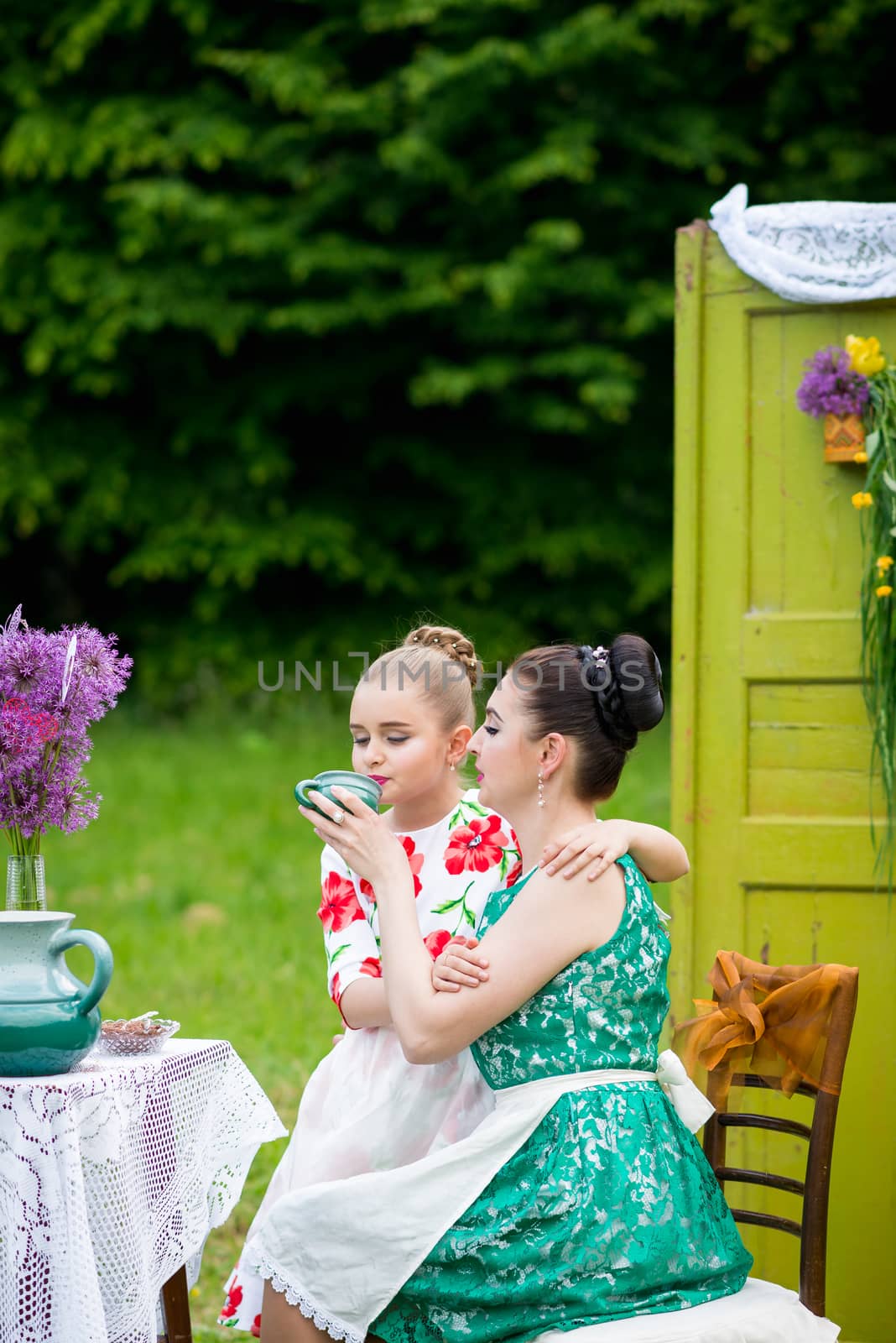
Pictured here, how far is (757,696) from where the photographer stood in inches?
128

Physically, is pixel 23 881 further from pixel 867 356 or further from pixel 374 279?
pixel 374 279

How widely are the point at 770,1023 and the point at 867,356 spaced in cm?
139

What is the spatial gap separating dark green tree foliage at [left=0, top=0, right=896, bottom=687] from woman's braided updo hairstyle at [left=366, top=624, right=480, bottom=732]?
6.81 meters

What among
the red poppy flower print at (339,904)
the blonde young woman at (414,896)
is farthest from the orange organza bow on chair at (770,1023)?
the red poppy flower print at (339,904)

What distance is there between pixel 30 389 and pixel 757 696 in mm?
8263

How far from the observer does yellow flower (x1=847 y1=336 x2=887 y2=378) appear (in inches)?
121

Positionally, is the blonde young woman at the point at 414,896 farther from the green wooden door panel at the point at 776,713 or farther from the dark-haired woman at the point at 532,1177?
the green wooden door panel at the point at 776,713

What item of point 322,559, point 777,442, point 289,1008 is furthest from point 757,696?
point 322,559

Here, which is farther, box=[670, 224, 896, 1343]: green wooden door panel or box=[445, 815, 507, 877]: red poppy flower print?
box=[670, 224, 896, 1343]: green wooden door panel

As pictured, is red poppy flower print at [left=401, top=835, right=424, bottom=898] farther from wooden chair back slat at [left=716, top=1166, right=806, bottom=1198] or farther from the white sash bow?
wooden chair back slat at [left=716, top=1166, right=806, bottom=1198]

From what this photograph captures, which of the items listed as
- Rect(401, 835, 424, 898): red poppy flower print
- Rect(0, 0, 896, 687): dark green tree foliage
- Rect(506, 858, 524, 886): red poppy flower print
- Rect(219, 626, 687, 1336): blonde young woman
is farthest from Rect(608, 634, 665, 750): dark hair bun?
Rect(0, 0, 896, 687): dark green tree foliage

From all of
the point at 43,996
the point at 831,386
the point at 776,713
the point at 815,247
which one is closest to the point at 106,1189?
the point at 43,996

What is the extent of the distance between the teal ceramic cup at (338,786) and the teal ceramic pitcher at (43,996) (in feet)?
1.14

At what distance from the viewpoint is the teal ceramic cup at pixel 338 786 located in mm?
2201
